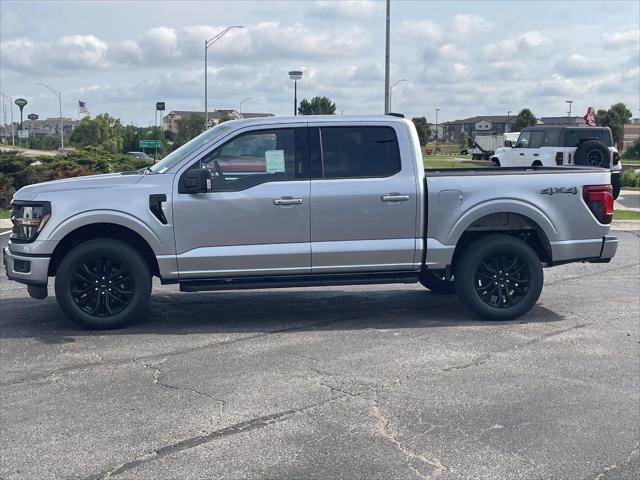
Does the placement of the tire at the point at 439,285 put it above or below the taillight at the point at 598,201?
below

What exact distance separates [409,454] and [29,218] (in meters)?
4.63

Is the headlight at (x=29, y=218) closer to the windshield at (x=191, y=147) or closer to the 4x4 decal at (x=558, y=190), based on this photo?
the windshield at (x=191, y=147)

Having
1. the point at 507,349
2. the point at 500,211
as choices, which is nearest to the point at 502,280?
the point at 500,211

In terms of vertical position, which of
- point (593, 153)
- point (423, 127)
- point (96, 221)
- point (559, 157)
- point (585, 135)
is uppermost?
point (423, 127)

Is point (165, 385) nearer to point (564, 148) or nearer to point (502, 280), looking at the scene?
point (502, 280)

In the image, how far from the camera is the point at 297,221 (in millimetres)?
7949

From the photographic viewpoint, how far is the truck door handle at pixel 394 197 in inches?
316

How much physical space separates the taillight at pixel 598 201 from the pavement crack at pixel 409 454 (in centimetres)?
400

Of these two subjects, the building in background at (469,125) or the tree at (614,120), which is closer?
the tree at (614,120)

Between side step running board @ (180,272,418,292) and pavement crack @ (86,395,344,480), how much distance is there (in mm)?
2277

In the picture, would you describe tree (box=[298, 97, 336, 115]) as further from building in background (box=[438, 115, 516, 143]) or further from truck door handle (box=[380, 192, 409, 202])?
building in background (box=[438, 115, 516, 143])

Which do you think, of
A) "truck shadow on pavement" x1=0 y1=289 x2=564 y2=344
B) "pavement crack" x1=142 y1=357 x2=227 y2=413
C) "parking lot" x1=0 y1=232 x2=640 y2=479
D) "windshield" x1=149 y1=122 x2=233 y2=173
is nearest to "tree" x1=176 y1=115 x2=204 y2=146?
"truck shadow on pavement" x1=0 y1=289 x2=564 y2=344

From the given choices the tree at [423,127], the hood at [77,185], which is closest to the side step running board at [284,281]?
the hood at [77,185]

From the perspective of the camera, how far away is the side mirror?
7730mm
